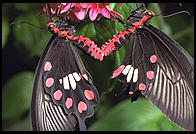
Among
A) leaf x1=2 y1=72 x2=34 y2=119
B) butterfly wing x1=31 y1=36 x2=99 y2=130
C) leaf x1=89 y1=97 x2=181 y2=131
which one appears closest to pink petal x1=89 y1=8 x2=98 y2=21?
butterfly wing x1=31 y1=36 x2=99 y2=130

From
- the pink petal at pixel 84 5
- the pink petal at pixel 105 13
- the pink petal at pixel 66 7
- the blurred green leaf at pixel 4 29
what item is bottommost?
the pink petal at pixel 105 13

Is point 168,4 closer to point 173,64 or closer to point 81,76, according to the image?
point 173,64

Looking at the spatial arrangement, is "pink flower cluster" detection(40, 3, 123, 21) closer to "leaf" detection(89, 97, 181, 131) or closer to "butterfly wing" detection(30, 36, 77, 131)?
"butterfly wing" detection(30, 36, 77, 131)

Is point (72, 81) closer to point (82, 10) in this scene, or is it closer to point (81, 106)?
point (81, 106)

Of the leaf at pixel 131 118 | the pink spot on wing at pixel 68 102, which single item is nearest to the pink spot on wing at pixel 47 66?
the pink spot on wing at pixel 68 102

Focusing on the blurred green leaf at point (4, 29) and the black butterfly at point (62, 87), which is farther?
the blurred green leaf at point (4, 29)

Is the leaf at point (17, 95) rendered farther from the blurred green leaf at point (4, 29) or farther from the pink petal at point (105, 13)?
the pink petal at point (105, 13)
